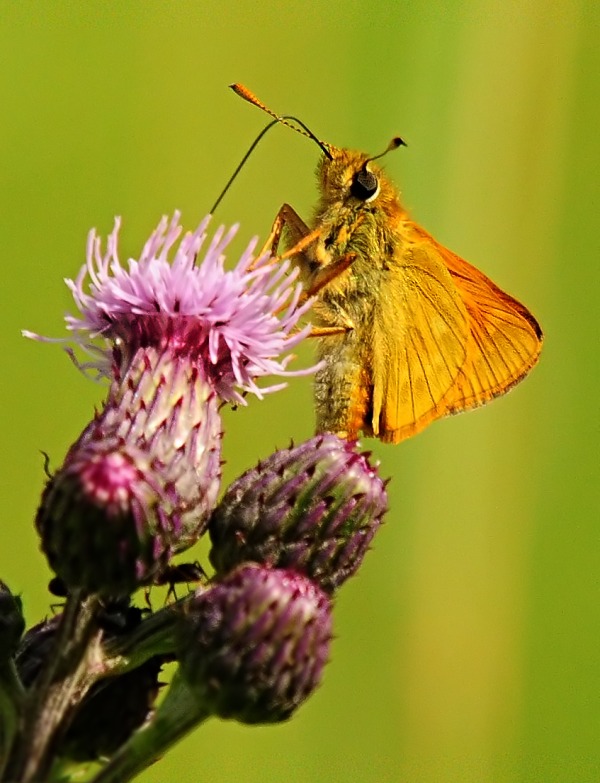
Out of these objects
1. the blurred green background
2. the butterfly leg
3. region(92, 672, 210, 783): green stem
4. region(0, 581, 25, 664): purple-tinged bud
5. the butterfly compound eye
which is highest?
the blurred green background

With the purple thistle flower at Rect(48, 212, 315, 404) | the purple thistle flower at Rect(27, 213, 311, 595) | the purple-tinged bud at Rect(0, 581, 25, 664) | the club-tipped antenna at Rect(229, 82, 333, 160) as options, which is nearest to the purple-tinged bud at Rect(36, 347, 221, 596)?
the purple thistle flower at Rect(27, 213, 311, 595)

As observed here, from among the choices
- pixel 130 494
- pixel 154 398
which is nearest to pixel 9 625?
pixel 130 494

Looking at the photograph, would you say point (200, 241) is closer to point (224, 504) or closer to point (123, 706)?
point (224, 504)

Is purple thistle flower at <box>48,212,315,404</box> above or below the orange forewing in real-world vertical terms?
below

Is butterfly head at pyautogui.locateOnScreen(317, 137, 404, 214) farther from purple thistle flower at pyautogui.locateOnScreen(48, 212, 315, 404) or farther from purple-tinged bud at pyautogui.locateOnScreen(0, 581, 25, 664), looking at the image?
purple-tinged bud at pyautogui.locateOnScreen(0, 581, 25, 664)

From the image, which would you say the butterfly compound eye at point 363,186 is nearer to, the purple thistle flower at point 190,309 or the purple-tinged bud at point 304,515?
the purple thistle flower at point 190,309

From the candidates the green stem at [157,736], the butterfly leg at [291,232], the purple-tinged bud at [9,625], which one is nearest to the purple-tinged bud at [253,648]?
the green stem at [157,736]

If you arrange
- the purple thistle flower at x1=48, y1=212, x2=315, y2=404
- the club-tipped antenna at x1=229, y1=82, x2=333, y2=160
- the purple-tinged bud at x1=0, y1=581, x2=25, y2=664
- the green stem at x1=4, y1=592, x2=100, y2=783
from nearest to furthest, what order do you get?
the green stem at x1=4, y1=592, x2=100, y2=783 < the purple-tinged bud at x1=0, y1=581, x2=25, y2=664 < the purple thistle flower at x1=48, y1=212, x2=315, y2=404 < the club-tipped antenna at x1=229, y1=82, x2=333, y2=160
